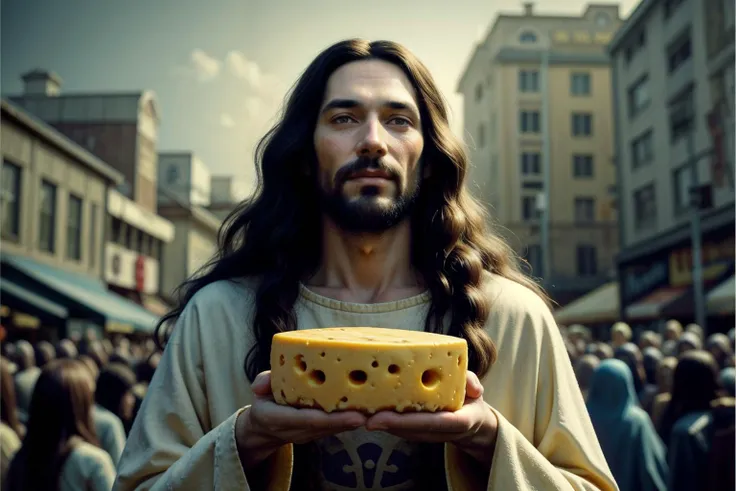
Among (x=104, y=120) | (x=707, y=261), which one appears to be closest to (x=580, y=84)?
(x=707, y=261)

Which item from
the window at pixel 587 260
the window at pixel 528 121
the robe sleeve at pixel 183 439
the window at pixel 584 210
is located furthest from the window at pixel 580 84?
the robe sleeve at pixel 183 439

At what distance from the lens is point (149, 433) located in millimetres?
1938

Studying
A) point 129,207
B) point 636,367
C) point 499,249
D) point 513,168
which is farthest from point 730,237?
point 513,168

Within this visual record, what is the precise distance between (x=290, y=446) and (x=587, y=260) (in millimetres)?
43782

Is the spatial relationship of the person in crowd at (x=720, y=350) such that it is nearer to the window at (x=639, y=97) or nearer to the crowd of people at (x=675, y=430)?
the crowd of people at (x=675, y=430)

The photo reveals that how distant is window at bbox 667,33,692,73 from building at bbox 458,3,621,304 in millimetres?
17262

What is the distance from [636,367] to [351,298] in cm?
629

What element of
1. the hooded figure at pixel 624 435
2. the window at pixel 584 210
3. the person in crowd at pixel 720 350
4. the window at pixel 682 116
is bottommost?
the hooded figure at pixel 624 435

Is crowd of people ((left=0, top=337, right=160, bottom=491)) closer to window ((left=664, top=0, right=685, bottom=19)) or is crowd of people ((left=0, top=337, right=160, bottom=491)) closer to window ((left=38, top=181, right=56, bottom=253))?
window ((left=38, top=181, right=56, bottom=253))

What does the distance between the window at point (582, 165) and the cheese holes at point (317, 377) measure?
4358 centimetres

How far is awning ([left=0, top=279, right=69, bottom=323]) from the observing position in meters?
17.4

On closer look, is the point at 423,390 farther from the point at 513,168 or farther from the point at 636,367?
the point at 513,168

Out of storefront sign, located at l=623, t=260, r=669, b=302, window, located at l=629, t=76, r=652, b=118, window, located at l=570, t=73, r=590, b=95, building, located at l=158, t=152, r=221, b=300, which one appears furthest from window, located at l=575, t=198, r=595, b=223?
building, located at l=158, t=152, r=221, b=300

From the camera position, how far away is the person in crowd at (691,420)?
15.3 ft
